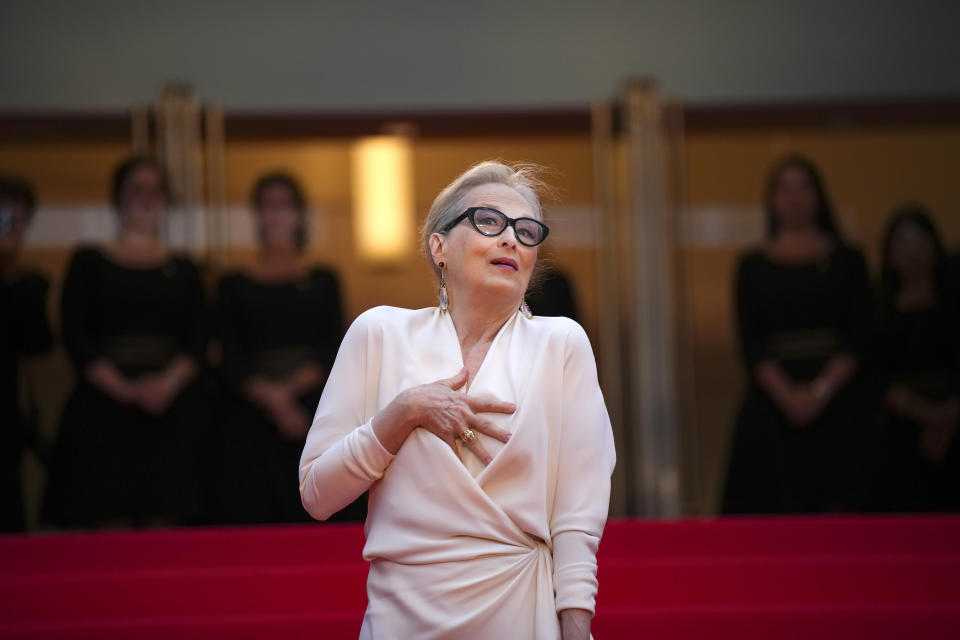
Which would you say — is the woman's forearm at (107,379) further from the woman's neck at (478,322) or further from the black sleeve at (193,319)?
the woman's neck at (478,322)

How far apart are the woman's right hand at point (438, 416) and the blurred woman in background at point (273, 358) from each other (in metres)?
3.42

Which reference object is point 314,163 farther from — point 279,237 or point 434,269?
point 434,269

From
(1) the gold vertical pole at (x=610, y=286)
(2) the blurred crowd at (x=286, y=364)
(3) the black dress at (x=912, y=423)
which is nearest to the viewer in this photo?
(2) the blurred crowd at (x=286, y=364)

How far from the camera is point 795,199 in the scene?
19.3 ft

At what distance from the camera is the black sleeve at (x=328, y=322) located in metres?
5.80

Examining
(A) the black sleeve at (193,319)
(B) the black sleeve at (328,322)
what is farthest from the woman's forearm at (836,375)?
(A) the black sleeve at (193,319)

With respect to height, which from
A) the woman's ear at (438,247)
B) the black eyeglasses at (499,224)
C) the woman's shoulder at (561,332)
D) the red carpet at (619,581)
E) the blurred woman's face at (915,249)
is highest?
the blurred woman's face at (915,249)

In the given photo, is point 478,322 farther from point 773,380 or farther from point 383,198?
point 383,198

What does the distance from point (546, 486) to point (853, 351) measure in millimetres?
3789

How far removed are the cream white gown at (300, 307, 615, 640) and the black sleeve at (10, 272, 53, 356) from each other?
11.9ft

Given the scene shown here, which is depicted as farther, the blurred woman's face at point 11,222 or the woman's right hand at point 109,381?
the blurred woman's face at point 11,222

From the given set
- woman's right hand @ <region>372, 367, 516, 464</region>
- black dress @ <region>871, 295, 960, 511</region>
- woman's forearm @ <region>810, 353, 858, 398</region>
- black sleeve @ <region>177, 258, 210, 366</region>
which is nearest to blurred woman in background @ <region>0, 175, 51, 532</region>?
black sleeve @ <region>177, 258, 210, 366</region>

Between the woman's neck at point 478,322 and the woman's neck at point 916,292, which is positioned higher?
the woman's neck at point 916,292

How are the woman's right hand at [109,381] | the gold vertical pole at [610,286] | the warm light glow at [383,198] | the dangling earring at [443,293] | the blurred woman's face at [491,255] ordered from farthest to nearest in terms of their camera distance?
the warm light glow at [383,198]
the gold vertical pole at [610,286]
the woman's right hand at [109,381]
the dangling earring at [443,293]
the blurred woman's face at [491,255]
